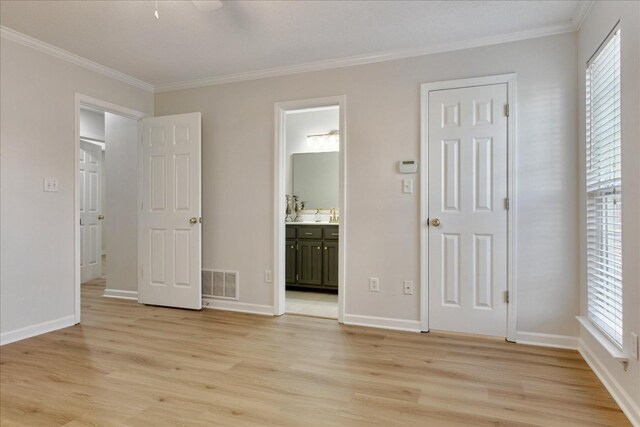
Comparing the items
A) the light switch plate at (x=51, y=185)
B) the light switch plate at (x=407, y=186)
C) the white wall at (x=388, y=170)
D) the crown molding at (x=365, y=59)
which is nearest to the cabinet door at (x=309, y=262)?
the white wall at (x=388, y=170)

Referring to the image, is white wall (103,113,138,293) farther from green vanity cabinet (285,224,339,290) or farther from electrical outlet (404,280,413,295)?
electrical outlet (404,280,413,295)

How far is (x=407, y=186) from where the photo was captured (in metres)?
3.46

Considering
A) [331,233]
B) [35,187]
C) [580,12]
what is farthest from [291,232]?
[580,12]

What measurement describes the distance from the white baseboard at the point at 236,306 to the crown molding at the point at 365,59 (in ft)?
7.51

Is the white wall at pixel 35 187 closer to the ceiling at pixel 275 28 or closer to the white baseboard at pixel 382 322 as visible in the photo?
the ceiling at pixel 275 28

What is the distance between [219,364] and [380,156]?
2.13 meters

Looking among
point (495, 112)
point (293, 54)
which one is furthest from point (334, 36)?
point (495, 112)

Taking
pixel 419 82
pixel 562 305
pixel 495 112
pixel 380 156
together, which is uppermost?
pixel 419 82

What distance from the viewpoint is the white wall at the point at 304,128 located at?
5656mm

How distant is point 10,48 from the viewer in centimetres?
314

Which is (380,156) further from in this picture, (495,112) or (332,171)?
(332,171)

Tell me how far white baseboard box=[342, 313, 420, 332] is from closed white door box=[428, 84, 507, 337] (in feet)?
0.59

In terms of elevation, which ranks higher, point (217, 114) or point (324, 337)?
point (217, 114)

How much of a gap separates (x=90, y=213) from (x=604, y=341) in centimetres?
657
